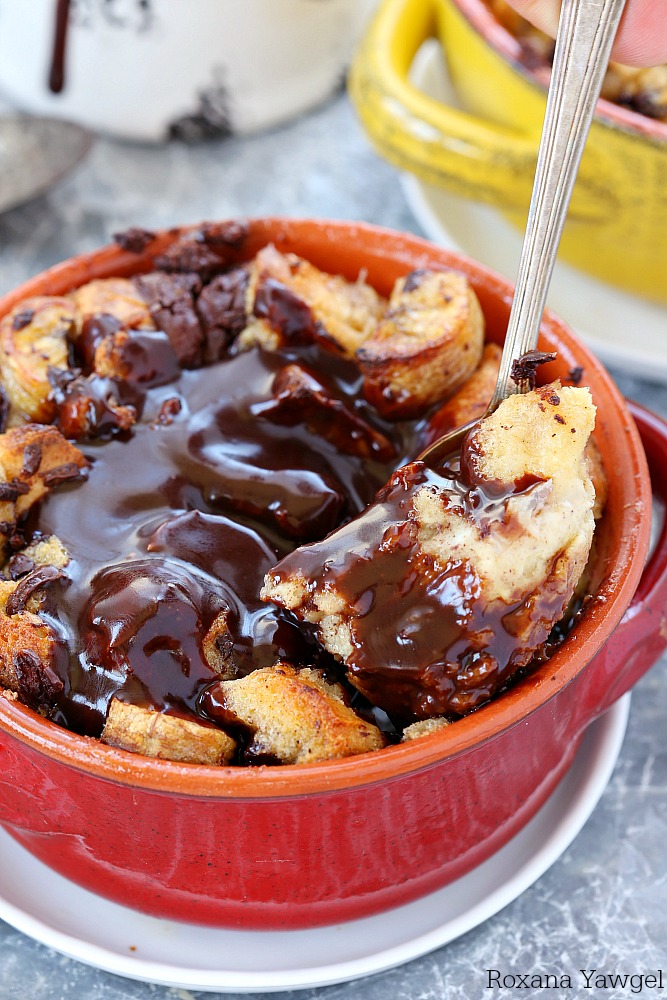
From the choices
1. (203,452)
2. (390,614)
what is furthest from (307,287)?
(390,614)

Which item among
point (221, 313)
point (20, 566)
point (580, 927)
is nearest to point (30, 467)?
point (20, 566)

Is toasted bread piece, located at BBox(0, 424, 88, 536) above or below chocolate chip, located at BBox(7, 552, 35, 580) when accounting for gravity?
above

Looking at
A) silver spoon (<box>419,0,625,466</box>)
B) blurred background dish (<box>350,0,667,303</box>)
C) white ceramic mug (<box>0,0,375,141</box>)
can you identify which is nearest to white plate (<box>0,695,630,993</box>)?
silver spoon (<box>419,0,625,466</box>)

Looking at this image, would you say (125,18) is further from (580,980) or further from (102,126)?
(580,980)

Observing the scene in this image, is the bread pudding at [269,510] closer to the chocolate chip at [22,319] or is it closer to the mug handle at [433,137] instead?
the chocolate chip at [22,319]

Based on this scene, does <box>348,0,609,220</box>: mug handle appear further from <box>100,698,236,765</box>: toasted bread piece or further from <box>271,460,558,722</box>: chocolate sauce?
<box>100,698,236,765</box>: toasted bread piece

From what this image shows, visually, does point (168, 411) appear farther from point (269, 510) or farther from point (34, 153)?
point (34, 153)

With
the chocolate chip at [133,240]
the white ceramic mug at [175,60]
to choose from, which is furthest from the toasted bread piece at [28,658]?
the white ceramic mug at [175,60]
